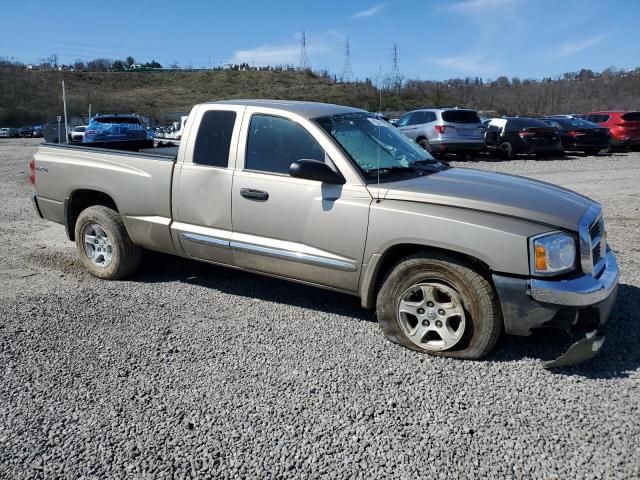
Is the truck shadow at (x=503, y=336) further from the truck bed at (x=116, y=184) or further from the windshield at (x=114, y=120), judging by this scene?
the windshield at (x=114, y=120)

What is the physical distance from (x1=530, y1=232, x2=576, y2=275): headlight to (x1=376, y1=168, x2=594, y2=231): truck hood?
96 millimetres

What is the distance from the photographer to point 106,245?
575cm

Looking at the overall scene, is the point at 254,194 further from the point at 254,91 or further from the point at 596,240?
the point at 254,91

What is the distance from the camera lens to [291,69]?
375ft

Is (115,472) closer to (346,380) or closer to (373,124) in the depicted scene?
(346,380)

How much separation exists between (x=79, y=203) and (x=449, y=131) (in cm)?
1393

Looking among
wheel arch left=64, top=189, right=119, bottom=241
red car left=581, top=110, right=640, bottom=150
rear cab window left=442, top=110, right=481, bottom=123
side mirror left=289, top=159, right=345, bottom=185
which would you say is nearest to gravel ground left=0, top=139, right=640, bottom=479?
wheel arch left=64, top=189, right=119, bottom=241

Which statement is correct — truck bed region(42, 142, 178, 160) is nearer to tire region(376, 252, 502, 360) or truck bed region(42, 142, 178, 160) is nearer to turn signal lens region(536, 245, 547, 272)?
tire region(376, 252, 502, 360)

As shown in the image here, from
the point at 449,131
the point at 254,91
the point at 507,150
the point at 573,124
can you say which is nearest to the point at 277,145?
the point at 449,131

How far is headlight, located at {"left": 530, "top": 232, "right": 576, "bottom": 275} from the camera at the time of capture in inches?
141

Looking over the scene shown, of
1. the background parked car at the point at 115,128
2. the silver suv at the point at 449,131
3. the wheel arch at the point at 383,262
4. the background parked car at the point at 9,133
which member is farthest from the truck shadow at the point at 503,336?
the background parked car at the point at 9,133

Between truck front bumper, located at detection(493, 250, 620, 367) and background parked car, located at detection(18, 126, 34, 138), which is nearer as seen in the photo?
truck front bumper, located at detection(493, 250, 620, 367)

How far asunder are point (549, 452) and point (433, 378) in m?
0.92

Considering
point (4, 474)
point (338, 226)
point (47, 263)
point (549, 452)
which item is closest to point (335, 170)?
point (338, 226)
